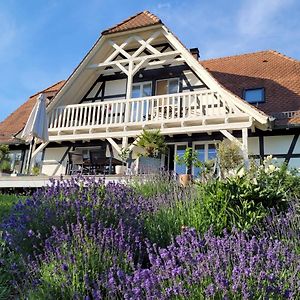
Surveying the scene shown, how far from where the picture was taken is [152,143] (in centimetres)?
1217

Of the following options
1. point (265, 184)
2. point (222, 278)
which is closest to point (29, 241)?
point (222, 278)

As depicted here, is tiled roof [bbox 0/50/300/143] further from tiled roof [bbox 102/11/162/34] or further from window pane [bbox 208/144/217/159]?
tiled roof [bbox 102/11/162/34]

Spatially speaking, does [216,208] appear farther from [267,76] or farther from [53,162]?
[53,162]

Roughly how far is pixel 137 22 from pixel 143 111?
135 inches

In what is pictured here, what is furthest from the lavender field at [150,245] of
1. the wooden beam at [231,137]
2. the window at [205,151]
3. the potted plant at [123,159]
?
the window at [205,151]

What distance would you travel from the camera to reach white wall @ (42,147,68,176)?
15867 mm

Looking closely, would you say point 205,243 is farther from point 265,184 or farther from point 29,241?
point 265,184

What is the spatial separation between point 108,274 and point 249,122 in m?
9.45

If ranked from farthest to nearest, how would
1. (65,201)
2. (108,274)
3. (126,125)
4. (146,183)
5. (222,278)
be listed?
1. (126,125)
2. (146,183)
3. (65,201)
4. (108,274)
5. (222,278)

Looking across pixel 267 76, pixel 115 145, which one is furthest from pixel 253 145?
pixel 115 145

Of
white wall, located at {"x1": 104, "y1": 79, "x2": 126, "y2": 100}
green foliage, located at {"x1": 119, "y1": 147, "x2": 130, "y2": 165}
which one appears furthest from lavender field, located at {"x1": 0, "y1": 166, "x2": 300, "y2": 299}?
white wall, located at {"x1": 104, "y1": 79, "x2": 126, "y2": 100}

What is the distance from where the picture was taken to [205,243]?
137 inches

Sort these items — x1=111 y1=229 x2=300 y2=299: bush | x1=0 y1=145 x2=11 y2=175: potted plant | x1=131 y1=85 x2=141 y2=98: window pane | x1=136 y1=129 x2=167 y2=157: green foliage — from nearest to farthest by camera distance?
x1=111 y1=229 x2=300 y2=299: bush < x1=136 y1=129 x2=167 y2=157: green foliage < x1=0 y1=145 x2=11 y2=175: potted plant < x1=131 y1=85 x2=141 y2=98: window pane

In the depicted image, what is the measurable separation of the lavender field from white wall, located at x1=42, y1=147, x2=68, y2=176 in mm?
10304
